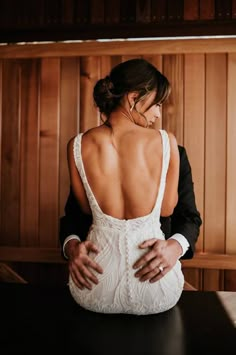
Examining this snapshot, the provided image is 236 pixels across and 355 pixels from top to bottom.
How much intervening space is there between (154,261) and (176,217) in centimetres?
52

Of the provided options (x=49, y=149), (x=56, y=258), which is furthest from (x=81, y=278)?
(x=49, y=149)

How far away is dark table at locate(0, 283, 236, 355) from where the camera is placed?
118cm

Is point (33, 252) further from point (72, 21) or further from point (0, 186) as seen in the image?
point (72, 21)

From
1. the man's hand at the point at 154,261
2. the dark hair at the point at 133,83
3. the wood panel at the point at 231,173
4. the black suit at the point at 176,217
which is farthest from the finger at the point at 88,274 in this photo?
the wood panel at the point at 231,173

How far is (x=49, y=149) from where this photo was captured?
277cm

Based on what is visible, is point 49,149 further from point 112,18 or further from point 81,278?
point 81,278

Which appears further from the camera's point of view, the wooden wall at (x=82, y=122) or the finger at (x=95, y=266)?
the wooden wall at (x=82, y=122)

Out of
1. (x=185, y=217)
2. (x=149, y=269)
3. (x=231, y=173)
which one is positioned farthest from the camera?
(x=231, y=173)

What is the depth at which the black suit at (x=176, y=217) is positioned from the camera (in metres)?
1.61

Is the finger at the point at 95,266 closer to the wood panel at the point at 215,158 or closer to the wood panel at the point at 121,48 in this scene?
the wood panel at the point at 215,158

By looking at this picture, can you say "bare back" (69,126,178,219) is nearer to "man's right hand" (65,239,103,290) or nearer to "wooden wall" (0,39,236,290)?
"man's right hand" (65,239,103,290)

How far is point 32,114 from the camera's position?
2.80 m

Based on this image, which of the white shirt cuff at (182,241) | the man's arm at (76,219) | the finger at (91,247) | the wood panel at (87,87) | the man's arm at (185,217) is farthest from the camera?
the wood panel at (87,87)

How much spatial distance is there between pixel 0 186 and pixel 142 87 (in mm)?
1850
